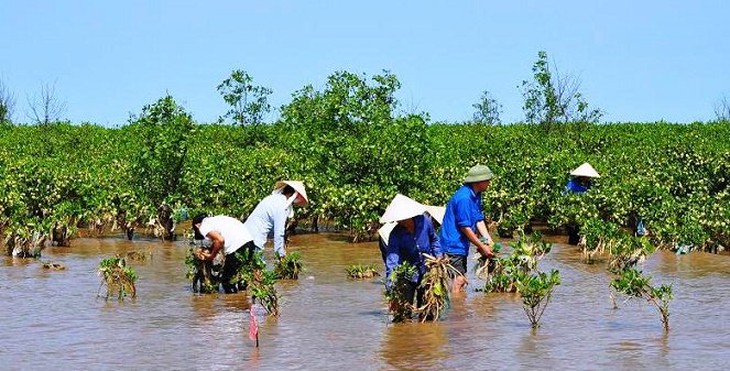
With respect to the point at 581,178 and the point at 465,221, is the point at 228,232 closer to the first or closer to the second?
the point at 465,221

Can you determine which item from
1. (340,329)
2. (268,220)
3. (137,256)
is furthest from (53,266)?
(340,329)

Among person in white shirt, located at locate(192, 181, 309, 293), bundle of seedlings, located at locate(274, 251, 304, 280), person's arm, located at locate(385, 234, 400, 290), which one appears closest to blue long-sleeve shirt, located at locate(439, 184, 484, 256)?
person's arm, located at locate(385, 234, 400, 290)

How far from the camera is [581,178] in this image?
2214cm

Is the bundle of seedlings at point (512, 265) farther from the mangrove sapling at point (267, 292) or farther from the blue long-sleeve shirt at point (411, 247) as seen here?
the mangrove sapling at point (267, 292)

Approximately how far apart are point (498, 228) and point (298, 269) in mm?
7678

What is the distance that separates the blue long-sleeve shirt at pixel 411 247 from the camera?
11.6 m

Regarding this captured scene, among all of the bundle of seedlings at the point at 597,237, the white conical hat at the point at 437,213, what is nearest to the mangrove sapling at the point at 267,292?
the white conical hat at the point at 437,213

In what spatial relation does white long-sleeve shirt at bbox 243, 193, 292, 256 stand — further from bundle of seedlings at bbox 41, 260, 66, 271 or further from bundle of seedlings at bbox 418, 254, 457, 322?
bundle of seedlings at bbox 41, 260, 66, 271

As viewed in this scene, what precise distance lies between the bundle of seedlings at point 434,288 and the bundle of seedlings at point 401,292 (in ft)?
0.42

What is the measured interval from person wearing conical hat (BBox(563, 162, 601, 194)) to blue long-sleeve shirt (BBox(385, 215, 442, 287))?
34.4 ft

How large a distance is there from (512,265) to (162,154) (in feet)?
34.4

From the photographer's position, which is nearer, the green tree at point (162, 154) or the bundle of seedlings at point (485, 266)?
the bundle of seedlings at point (485, 266)

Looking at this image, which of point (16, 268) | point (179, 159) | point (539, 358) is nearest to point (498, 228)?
point (179, 159)

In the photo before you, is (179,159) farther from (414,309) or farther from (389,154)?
(414,309)
